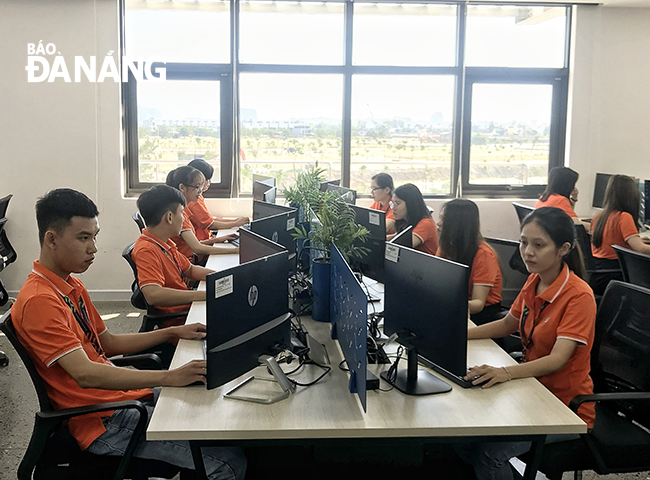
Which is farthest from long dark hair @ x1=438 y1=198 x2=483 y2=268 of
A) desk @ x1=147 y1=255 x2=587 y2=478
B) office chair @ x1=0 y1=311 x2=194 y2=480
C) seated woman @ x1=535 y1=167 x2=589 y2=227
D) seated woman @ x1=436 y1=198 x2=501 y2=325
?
seated woman @ x1=535 y1=167 x2=589 y2=227

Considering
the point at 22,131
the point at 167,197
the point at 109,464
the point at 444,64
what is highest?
the point at 444,64

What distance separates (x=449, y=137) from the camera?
20.1ft

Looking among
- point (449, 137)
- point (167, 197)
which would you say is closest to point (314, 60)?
point (449, 137)

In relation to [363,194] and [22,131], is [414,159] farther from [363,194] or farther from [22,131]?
[22,131]

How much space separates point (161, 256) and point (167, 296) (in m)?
0.21

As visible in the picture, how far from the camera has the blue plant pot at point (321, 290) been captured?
2562mm

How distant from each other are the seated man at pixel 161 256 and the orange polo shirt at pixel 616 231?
3031 millimetres

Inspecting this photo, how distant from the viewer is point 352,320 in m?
1.77

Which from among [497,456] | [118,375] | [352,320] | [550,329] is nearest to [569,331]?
[550,329]

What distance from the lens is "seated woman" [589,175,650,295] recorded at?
14.2ft

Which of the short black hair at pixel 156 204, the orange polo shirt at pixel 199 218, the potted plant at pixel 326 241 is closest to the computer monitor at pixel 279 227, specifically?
the potted plant at pixel 326 241

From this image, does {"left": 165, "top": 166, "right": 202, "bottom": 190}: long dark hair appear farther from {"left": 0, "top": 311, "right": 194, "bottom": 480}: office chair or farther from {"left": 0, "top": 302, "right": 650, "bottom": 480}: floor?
{"left": 0, "top": 311, "right": 194, "bottom": 480}: office chair

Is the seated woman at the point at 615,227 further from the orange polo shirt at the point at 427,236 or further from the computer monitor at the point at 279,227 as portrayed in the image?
the computer monitor at the point at 279,227

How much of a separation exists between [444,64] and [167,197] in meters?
3.85
